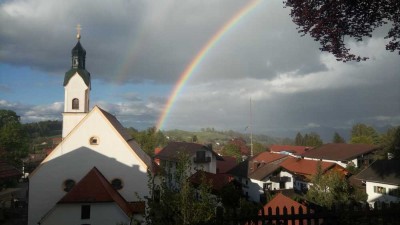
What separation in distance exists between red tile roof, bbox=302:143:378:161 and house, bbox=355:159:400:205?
74.5ft

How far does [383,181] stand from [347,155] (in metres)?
27.9

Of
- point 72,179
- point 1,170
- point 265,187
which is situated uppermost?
point 1,170

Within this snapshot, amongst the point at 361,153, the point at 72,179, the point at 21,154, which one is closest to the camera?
the point at 72,179

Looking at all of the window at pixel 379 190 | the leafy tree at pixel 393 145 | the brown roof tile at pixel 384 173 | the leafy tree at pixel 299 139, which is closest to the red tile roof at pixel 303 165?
the brown roof tile at pixel 384 173

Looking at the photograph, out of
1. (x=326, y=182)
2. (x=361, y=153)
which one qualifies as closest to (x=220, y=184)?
(x=326, y=182)

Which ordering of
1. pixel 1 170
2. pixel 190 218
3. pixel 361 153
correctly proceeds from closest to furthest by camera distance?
pixel 190 218 < pixel 1 170 < pixel 361 153

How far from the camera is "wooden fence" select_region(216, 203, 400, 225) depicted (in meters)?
7.32

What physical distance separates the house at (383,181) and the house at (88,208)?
28.5 m

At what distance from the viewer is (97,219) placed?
23.5 meters

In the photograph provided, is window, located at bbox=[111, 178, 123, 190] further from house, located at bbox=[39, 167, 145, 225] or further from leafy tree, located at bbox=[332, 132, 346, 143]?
leafy tree, located at bbox=[332, 132, 346, 143]

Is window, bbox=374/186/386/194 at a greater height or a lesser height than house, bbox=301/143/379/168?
lesser

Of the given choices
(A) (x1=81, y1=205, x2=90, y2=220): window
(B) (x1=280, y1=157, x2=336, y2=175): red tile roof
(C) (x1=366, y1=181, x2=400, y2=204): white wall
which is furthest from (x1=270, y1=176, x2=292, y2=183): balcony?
(A) (x1=81, y1=205, x2=90, y2=220): window

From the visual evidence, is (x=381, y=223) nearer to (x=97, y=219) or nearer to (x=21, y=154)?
(x=97, y=219)

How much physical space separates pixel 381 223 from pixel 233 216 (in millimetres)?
3455
